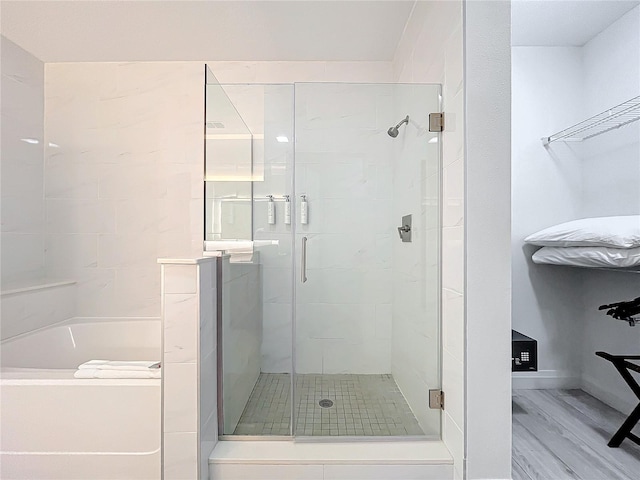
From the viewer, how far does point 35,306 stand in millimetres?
2568

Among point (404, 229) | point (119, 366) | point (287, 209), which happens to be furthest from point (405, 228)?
point (119, 366)

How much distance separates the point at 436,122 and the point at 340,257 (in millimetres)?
753

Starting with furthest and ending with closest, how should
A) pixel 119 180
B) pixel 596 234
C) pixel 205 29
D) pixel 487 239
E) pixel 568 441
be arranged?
pixel 119 180 < pixel 205 29 < pixel 596 234 < pixel 568 441 < pixel 487 239

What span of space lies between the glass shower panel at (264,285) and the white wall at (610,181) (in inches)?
77.0

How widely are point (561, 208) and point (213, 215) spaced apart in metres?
2.28

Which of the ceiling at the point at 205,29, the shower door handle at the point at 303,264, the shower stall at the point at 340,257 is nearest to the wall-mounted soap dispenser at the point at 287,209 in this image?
the shower stall at the point at 340,257

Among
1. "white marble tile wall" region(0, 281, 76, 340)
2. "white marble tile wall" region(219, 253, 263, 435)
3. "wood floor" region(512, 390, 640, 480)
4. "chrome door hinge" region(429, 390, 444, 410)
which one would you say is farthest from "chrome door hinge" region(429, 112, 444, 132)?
"white marble tile wall" region(0, 281, 76, 340)

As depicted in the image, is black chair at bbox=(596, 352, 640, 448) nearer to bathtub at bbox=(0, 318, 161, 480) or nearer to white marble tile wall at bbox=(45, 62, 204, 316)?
bathtub at bbox=(0, 318, 161, 480)

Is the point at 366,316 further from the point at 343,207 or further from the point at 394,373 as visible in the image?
the point at 343,207

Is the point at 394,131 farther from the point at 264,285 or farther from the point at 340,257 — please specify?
the point at 264,285

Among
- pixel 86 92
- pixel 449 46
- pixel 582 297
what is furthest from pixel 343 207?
pixel 86 92

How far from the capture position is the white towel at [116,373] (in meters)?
1.71

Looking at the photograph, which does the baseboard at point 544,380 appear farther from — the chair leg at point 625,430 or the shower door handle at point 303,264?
the shower door handle at point 303,264

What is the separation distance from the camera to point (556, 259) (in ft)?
8.15
